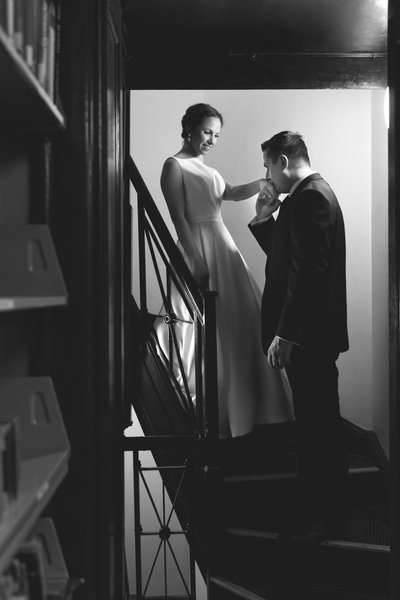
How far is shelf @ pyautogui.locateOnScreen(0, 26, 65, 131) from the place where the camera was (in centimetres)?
104

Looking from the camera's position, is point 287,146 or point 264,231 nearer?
point 287,146

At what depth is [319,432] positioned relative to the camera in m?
2.89

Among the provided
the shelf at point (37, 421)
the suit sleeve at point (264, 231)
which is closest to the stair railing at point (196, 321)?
the suit sleeve at point (264, 231)

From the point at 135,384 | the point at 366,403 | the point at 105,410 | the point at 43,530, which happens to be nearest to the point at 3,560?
the point at 43,530

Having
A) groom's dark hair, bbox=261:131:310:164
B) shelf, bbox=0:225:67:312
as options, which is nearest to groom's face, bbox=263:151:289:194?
groom's dark hair, bbox=261:131:310:164

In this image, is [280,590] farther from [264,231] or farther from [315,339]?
[264,231]

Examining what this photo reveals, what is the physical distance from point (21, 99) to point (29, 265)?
0.33 metres

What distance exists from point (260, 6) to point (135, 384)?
2.00 meters

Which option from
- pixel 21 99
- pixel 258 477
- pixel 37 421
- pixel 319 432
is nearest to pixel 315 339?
pixel 319 432

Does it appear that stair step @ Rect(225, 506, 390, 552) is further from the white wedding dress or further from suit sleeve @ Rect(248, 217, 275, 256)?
suit sleeve @ Rect(248, 217, 275, 256)

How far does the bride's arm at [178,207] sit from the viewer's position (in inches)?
155

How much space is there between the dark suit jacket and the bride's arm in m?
0.96

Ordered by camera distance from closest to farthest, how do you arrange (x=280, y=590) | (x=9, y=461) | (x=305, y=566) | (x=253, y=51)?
(x=9, y=461)
(x=280, y=590)
(x=305, y=566)
(x=253, y=51)

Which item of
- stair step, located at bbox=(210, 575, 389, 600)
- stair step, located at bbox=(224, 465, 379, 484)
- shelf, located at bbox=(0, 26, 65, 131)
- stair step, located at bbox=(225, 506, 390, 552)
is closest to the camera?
shelf, located at bbox=(0, 26, 65, 131)
